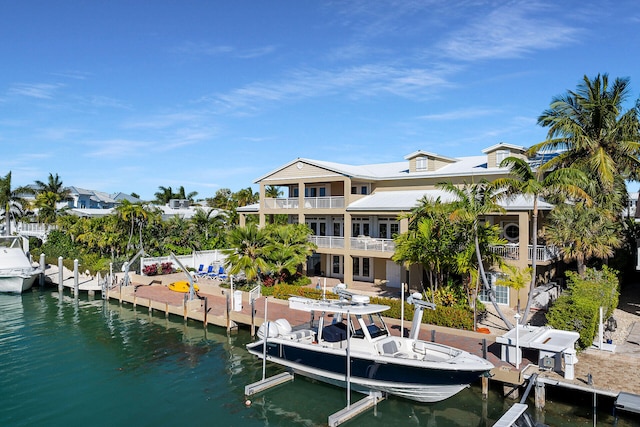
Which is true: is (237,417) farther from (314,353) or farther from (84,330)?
(84,330)

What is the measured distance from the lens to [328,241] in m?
31.3

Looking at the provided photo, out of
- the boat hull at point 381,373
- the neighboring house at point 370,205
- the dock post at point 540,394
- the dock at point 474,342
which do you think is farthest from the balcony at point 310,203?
the dock post at point 540,394

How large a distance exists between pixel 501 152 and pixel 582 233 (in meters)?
8.15

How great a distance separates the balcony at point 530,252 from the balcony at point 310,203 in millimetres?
10632

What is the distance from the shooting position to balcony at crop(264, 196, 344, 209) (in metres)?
31.4

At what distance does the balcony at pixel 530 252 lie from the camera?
23.7 m

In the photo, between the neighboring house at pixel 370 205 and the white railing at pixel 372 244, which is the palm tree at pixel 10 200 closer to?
the neighboring house at pixel 370 205

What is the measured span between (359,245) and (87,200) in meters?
54.2

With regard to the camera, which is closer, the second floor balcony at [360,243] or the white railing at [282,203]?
the second floor balcony at [360,243]

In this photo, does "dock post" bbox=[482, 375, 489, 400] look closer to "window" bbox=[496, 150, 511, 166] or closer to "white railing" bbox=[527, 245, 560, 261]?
"white railing" bbox=[527, 245, 560, 261]

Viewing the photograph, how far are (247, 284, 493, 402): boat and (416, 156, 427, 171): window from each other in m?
15.9

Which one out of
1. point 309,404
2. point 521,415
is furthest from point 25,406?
point 521,415

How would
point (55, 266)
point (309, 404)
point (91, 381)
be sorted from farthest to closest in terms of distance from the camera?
Answer: point (55, 266) → point (91, 381) → point (309, 404)

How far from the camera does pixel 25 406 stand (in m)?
15.1
